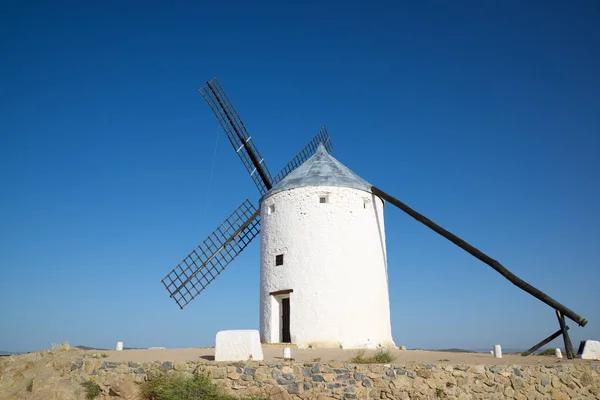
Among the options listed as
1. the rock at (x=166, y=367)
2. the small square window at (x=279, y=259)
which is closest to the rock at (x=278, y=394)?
the rock at (x=166, y=367)

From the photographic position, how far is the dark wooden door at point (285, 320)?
14.3 meters

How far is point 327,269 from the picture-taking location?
13742mm

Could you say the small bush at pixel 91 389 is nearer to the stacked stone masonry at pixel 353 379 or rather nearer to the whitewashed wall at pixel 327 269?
the stacked stone masonry at pixel 353 379

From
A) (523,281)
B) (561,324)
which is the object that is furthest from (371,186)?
(561,324)

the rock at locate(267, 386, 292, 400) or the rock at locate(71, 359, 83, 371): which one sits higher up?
the rock at locate(71, 359, 83, 371)

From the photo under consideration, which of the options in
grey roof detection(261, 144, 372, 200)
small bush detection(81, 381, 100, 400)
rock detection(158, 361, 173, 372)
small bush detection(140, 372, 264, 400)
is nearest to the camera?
small bush detection(140, 372, 264, 400)

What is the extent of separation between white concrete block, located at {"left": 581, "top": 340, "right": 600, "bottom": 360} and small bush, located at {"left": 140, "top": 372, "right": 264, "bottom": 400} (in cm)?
888

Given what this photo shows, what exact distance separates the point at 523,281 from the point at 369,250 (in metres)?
4.32

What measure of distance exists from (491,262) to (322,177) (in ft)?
18.1

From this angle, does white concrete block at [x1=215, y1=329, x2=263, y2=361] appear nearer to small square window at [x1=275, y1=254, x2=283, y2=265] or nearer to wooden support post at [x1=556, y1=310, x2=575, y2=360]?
small square window at [x1=275, y1=254, x2=283, y2=265]

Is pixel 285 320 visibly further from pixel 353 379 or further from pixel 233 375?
pixel 353 379

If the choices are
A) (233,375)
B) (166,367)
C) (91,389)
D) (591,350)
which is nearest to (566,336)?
(591,350)

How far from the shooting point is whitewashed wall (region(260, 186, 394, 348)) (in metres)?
13.5

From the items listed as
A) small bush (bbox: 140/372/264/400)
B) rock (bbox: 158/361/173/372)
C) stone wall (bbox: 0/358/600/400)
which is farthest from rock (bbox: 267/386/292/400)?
rock (bbox: 158/361/173/372)
